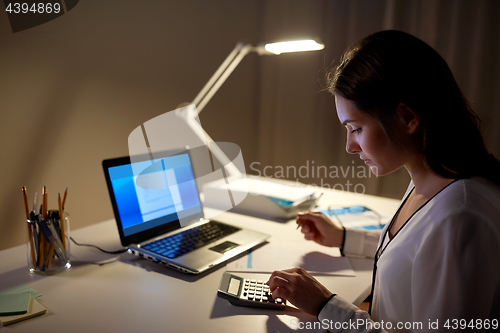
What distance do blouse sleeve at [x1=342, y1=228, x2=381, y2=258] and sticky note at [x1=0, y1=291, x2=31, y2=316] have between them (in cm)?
82

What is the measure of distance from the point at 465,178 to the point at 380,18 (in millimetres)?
2217

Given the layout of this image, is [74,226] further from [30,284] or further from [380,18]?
[380,18]

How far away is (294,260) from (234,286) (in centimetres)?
27

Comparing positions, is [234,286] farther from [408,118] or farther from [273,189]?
[273,189]

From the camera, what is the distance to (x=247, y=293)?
779 mm

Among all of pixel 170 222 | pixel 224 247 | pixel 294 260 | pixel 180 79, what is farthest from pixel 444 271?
pixel 180 79

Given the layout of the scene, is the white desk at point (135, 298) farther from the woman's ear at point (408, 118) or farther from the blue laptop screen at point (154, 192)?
the woman's ear at point (408, 118)

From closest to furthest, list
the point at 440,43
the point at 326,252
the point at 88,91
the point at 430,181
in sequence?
1. the point at 430,181
2. the point at 326,252
3. the point at 88,91
4. the point at 440,43

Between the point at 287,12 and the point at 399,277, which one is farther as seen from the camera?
the point at 287,12

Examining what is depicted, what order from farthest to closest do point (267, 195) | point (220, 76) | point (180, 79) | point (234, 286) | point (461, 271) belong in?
point (220, 76), point (180, 79), point (267, 195), point (234, 286), point (461, 271)

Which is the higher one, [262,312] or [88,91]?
[88,91]

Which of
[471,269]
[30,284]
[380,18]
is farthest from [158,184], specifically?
[380,18]

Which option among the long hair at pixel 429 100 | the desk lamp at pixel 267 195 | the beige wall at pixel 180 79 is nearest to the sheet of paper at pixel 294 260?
the desk lamp at pixel 267 195

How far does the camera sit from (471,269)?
1.90 ft
